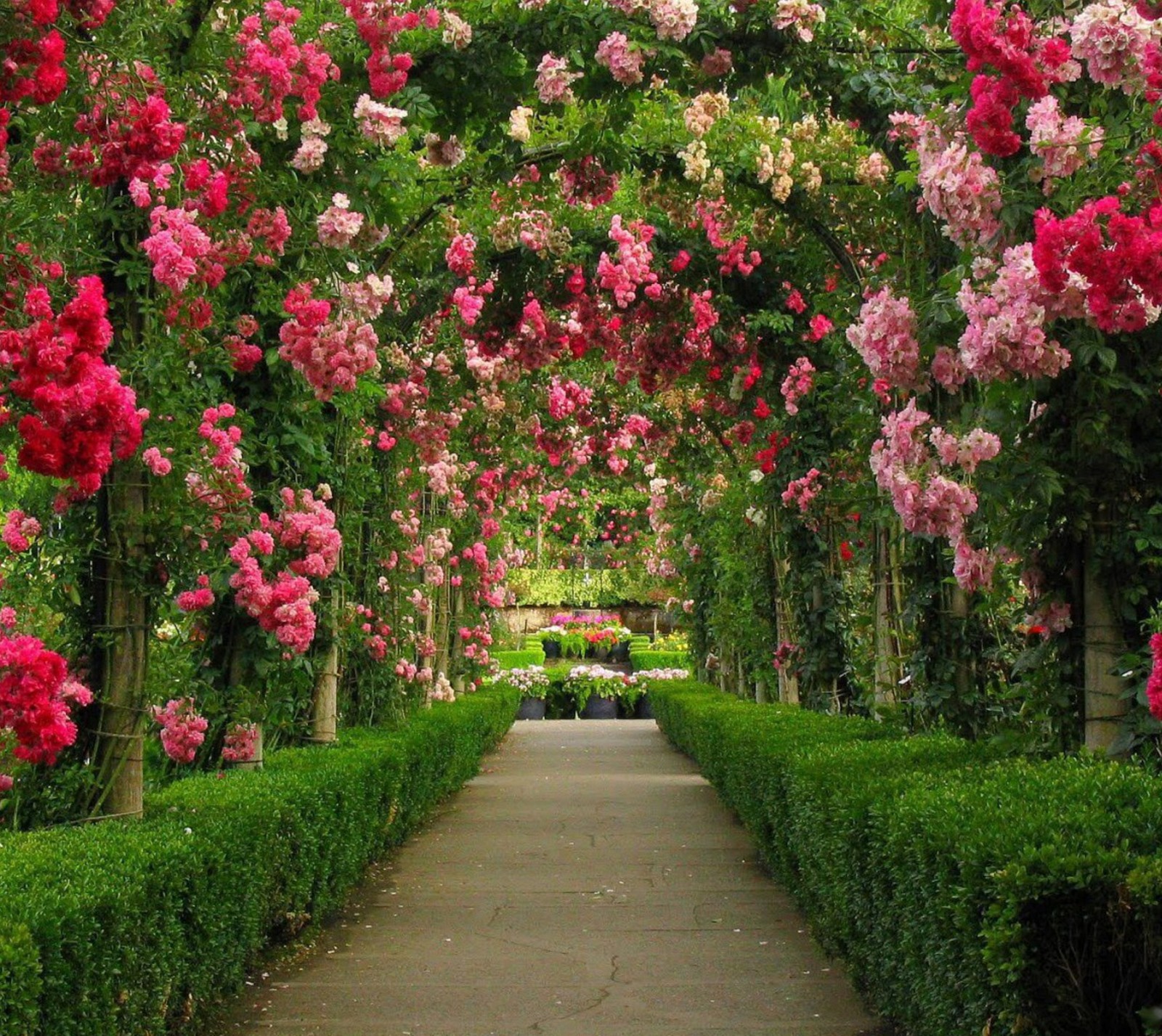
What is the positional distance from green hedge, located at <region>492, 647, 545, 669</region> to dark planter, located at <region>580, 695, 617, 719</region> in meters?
1.11

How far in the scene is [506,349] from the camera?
37.3 ft

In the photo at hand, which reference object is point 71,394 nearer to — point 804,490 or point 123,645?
point 123,645

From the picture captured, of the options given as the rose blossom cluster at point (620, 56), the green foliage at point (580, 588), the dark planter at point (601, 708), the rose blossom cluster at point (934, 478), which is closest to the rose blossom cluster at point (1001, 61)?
the rose blossom cluster at point (934, 478)

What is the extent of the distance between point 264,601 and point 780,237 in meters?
4.94

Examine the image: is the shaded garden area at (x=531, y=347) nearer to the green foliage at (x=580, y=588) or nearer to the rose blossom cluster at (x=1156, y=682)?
the rose blossom cluster at (x=1156, y=682)

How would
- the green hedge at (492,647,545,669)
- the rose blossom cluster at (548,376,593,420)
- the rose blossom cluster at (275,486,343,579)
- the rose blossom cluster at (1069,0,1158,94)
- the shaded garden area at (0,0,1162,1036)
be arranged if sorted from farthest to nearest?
the green hedge at (492,647,545,669) < the rose blossom cluster at (548,376,593,420) < the rose blossom cluster at (275,486,343,579) < the rose blossom cluster at (1069,0,1158,94) < the shaded garden area at (0,0,1162,1036)

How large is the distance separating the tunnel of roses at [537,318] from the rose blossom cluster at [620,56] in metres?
0.02

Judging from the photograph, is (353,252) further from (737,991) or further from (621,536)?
(621,536)

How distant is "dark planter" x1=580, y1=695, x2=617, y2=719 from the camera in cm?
2598

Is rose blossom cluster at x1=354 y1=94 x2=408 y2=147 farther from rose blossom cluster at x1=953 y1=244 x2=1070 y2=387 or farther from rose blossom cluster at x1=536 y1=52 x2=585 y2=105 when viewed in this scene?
rose blossom cluster at x1=953 y1=244 x2=1070 y2=387

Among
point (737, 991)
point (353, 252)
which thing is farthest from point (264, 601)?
point (737, 991)

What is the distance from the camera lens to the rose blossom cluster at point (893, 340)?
514 centimetres

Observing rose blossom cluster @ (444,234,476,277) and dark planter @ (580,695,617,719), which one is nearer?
rose blossom cluster @ (444,234,476,277)

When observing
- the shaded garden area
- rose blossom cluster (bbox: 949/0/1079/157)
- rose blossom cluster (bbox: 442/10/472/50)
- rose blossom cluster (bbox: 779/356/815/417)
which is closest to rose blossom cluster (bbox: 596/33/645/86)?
the shaded garden area
